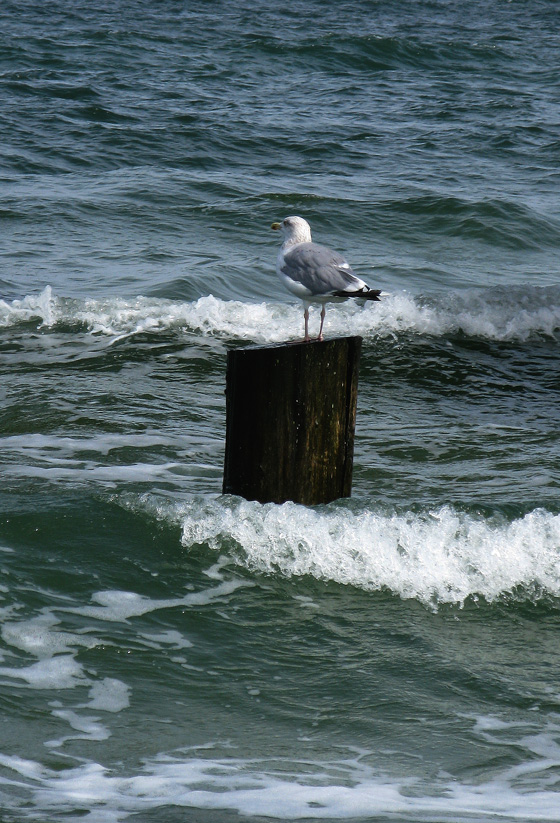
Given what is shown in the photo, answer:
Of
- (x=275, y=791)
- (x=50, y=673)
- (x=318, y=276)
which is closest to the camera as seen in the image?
(x=275, y=791)

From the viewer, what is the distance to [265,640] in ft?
12.2

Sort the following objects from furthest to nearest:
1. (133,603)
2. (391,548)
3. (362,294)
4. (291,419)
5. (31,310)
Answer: (31,310) < (362,294) < (391,548) < (291,419) < (133,603)

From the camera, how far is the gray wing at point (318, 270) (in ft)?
15.0

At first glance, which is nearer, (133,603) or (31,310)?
(133,603)

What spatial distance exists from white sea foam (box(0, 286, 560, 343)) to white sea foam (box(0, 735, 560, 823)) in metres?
5.67

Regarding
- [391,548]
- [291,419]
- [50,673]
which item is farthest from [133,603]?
[391,548]

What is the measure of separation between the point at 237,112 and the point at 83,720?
14.8 m

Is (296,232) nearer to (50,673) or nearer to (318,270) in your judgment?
(318,270)

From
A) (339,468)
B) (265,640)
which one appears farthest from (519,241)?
(265,640)

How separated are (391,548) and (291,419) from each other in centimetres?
72

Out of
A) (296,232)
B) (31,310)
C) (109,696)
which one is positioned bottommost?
(109,696)

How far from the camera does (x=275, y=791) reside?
2.74 meters

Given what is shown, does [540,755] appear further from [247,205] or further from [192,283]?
[247,205]

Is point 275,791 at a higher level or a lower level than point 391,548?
lower
